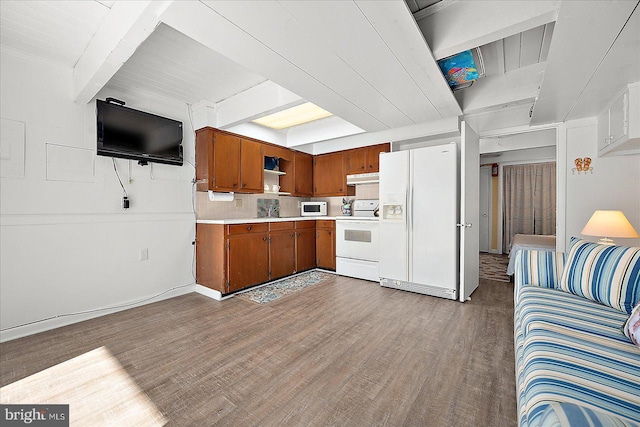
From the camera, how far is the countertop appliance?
4.21 meters

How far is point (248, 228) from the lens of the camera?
3.75m

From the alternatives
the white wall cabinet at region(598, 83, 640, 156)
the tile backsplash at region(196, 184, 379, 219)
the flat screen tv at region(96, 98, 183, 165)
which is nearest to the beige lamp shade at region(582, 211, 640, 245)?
the white wall cabinet at region(598, 83, 640, 156)

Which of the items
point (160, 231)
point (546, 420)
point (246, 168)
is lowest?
point (546, 420)

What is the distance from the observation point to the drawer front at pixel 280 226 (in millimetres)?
4141

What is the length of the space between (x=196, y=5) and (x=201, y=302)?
10.2 feet

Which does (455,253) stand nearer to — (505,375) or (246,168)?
(505,375)

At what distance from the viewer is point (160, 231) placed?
3.49 m

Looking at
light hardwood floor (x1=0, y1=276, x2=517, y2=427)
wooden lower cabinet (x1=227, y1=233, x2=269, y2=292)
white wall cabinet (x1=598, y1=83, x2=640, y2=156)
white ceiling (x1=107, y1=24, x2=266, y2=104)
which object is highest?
white ceiling (x1=107, y1=24, x2=266, y2=104)

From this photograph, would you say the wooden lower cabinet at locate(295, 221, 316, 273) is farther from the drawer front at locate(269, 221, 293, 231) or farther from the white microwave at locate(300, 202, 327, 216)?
the white microwave at locate(300, 202, 327, 216)

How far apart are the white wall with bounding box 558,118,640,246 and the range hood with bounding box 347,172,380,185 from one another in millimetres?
2396

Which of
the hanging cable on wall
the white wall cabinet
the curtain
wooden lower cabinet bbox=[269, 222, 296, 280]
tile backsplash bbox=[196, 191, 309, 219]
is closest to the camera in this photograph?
the white wall cabinet

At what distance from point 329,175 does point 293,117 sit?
4.30 feet

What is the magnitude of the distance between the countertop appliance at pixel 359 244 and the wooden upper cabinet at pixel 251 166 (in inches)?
59.2

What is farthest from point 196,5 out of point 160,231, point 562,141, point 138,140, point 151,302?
point 562,141
